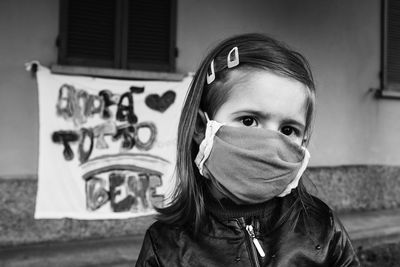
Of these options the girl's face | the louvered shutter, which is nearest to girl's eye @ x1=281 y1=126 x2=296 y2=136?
the girl's face

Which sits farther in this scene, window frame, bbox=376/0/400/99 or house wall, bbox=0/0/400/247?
window frame, bbox=376/0/400/99

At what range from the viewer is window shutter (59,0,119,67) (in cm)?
374

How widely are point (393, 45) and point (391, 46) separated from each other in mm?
35

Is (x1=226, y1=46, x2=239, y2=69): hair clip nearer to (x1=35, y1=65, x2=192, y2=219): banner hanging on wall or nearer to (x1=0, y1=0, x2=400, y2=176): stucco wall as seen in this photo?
(x1=35, y1=65, x2=192, y2=219): banner hanging on wall

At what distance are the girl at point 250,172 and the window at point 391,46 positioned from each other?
15.7ft

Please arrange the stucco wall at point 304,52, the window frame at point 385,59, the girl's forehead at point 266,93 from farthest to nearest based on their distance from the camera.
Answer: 1. the window frame at point 385,59
2. the stucco wall at point 304,52
3. the girl's forehead at point 266,93

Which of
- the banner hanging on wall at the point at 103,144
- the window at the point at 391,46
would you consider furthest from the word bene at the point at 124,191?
the window at the point at 391,46

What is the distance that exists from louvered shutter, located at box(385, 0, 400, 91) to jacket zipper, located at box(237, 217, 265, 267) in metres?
5.00

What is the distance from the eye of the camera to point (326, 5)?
493 cm

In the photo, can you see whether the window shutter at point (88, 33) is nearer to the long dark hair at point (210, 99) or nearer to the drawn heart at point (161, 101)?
the drawn heart at point (161, 101)

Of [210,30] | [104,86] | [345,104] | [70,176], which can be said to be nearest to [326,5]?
[345,104]

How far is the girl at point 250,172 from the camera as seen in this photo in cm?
99

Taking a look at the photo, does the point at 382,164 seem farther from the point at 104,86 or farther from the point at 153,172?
the point at 104,86

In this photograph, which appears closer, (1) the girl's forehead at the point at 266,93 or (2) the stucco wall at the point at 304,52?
(1) the girl's forehead at the point at 266,93
